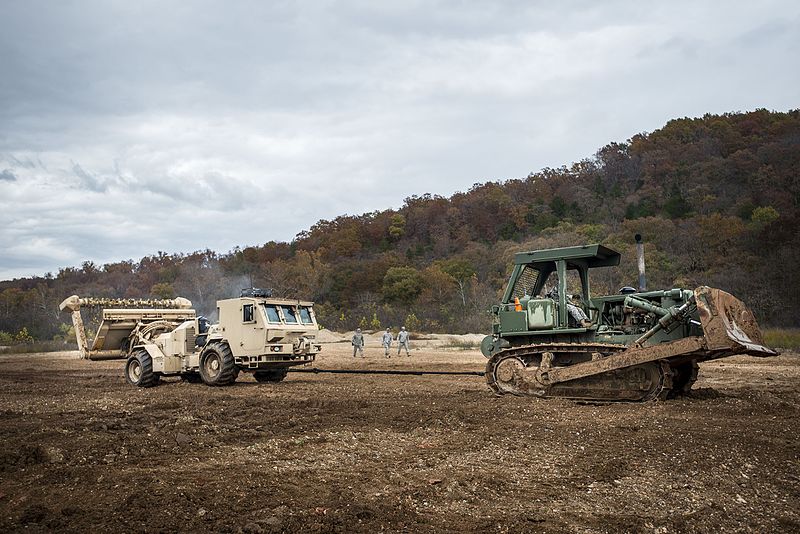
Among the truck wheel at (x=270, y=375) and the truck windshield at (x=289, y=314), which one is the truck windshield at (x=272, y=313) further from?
the truck wheel at (x=270, y=375)

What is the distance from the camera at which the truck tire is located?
16.7m

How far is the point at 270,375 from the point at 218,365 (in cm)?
174

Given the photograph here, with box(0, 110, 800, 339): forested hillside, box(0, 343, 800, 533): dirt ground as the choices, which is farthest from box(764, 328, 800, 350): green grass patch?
box(0, 343, 800, 533): dirt ground

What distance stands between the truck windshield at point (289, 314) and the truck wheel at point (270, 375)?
5.01 ft

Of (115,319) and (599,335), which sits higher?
(115,319)

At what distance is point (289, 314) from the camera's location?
1758 centimetres

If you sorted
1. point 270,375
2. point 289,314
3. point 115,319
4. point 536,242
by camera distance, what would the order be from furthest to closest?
point 536,242
point 115,319
point 270,375
point 289,314

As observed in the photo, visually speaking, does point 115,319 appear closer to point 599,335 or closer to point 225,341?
point 225,341

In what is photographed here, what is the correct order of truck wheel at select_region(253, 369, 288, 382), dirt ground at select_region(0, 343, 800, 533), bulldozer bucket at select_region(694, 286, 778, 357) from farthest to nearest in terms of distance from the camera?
truck wheel at select_region(253, 369, 288, 382) → bulldozer bucket at select_region(694, 286, 778, 357) → dirt ground at select_region(0, 343, 800, 533)

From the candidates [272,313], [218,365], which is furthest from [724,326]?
[218,365]

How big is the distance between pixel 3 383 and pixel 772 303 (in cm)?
3720

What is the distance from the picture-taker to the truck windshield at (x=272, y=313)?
1689cm

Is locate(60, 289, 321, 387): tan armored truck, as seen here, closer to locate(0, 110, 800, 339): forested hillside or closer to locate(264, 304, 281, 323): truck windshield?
locate(264, 304, 281, 323): truck windshield

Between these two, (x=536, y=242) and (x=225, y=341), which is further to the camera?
(x=536, y=242)
